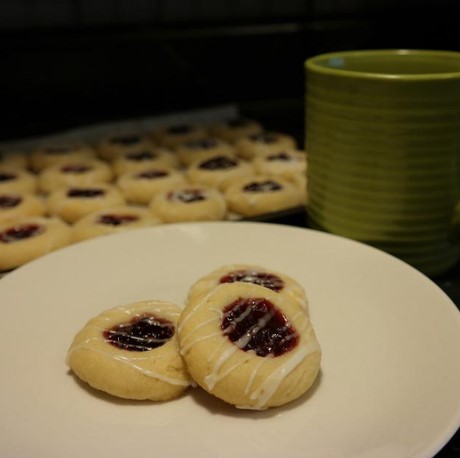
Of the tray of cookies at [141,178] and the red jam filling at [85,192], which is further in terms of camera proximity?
the red jam filling at [85,192]

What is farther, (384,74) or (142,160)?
(142,160)

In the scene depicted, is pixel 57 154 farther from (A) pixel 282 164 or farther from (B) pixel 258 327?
(B) pixel 258 327

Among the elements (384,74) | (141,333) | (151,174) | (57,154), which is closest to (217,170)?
(151,174)

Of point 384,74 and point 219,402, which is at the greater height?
point 384,74

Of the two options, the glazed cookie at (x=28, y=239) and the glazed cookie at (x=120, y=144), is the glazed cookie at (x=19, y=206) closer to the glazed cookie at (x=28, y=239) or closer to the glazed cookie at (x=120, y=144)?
the glazed cookie at (x=28, y=239)

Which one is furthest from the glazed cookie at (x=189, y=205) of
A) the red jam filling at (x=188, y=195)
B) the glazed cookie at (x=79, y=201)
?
the glazed cookie at (x=79, y=201)

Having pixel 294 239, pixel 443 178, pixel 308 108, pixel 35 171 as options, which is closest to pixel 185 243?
pixel 294 239

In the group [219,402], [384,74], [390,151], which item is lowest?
[219,402]
